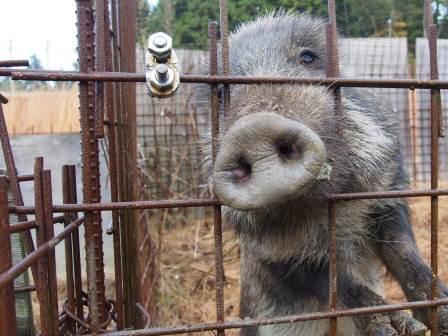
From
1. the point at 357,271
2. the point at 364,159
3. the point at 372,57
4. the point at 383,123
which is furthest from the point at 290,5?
the point at 372,57

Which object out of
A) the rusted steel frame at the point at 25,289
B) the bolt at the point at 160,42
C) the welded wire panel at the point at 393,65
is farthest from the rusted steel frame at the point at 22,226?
the welded wire panel at the point at 393,65

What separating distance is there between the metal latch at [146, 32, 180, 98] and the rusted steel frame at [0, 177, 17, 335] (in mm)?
374

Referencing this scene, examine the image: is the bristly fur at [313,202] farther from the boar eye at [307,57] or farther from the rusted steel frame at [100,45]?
the rusted steel frame at [100,45]

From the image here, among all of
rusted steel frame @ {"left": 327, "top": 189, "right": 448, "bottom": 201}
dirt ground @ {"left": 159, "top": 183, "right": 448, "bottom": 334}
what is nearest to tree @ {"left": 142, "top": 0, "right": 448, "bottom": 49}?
rusted steel frame @ {"left": 327, "top": 189, "right": 448, "bottom": 201}

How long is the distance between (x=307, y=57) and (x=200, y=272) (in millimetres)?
3151

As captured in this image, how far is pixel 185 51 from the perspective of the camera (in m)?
6.48

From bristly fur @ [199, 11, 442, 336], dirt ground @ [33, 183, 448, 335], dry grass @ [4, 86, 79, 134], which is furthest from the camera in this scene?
dry grass @ [4, 86, 79, 134]

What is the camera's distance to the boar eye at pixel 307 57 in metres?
1.98

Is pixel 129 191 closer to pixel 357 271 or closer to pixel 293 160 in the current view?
pixel 357 271

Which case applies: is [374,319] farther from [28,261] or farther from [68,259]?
[28,261]

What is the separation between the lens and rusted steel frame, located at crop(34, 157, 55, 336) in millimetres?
1078

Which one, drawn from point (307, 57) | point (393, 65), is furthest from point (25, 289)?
point (393, 65)

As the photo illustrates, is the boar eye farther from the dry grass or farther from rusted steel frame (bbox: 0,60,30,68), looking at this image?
the dry grass

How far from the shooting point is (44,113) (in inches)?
227
